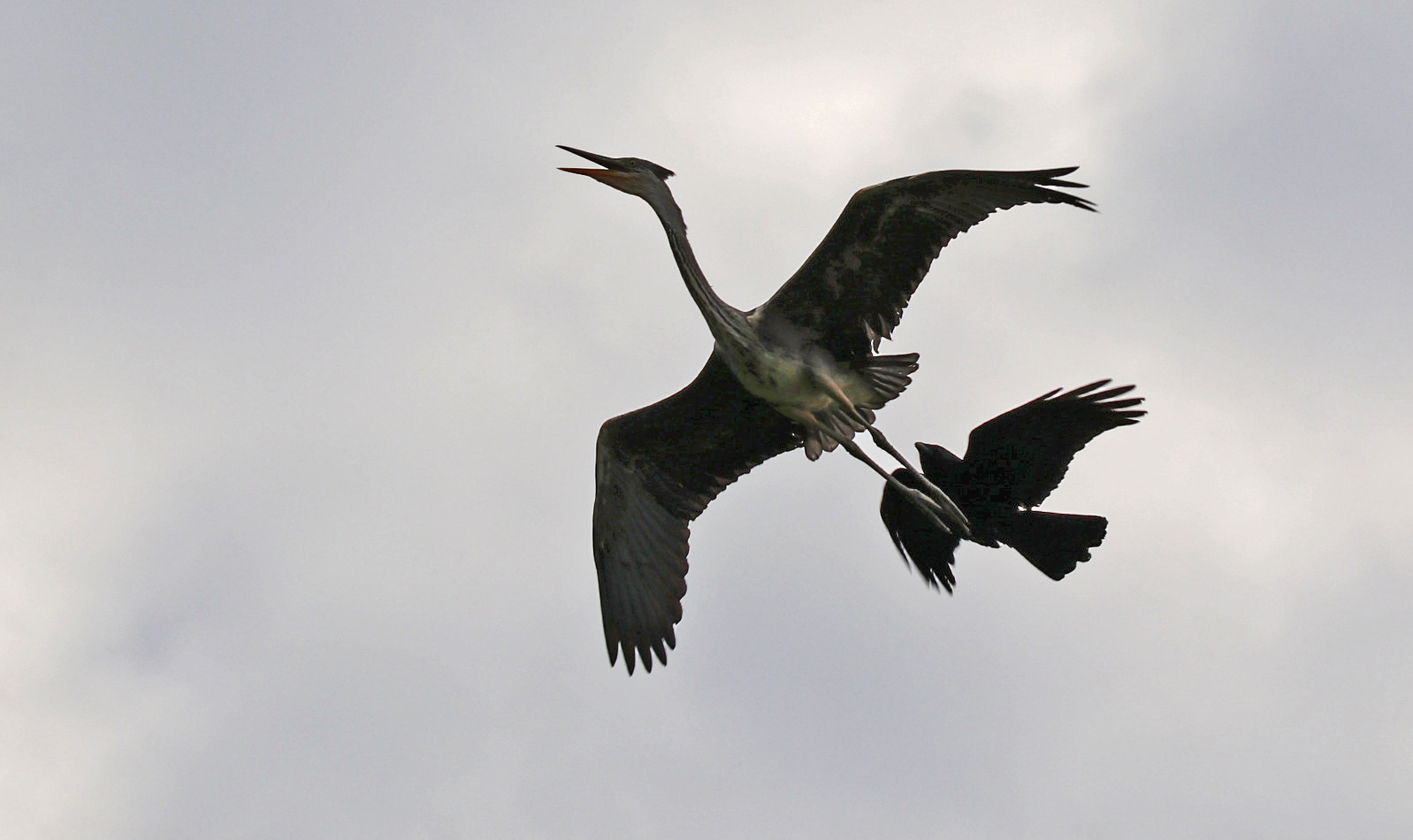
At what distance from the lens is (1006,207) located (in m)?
12.6

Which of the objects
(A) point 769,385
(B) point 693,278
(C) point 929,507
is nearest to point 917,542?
(C) point 929,507

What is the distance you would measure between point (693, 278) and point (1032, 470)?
10.4ft

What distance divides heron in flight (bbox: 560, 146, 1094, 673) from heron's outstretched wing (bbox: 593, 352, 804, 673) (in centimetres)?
1

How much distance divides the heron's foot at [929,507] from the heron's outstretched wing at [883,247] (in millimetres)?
1208

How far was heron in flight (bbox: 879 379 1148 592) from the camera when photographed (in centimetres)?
1299

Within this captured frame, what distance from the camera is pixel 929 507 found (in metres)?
13.2

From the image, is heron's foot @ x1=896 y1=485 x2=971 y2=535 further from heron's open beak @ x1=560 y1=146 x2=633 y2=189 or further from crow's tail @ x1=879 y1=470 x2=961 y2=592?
heron's open beak @ x1=560 y1=146 x2=633 y2=189

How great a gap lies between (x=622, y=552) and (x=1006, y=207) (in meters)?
4.62

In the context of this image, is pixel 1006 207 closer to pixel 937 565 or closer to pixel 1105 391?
pixel 1105 391

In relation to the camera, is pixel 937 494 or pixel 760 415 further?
pixel 760 415

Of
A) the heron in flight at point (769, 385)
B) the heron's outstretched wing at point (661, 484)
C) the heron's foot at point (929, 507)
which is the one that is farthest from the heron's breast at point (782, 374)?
the heron's outstretched wing at point (661, 484)

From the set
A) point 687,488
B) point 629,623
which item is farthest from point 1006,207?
point 629,623

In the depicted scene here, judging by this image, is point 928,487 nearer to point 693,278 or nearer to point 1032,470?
point 1032,470

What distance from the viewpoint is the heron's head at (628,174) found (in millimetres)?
12578
